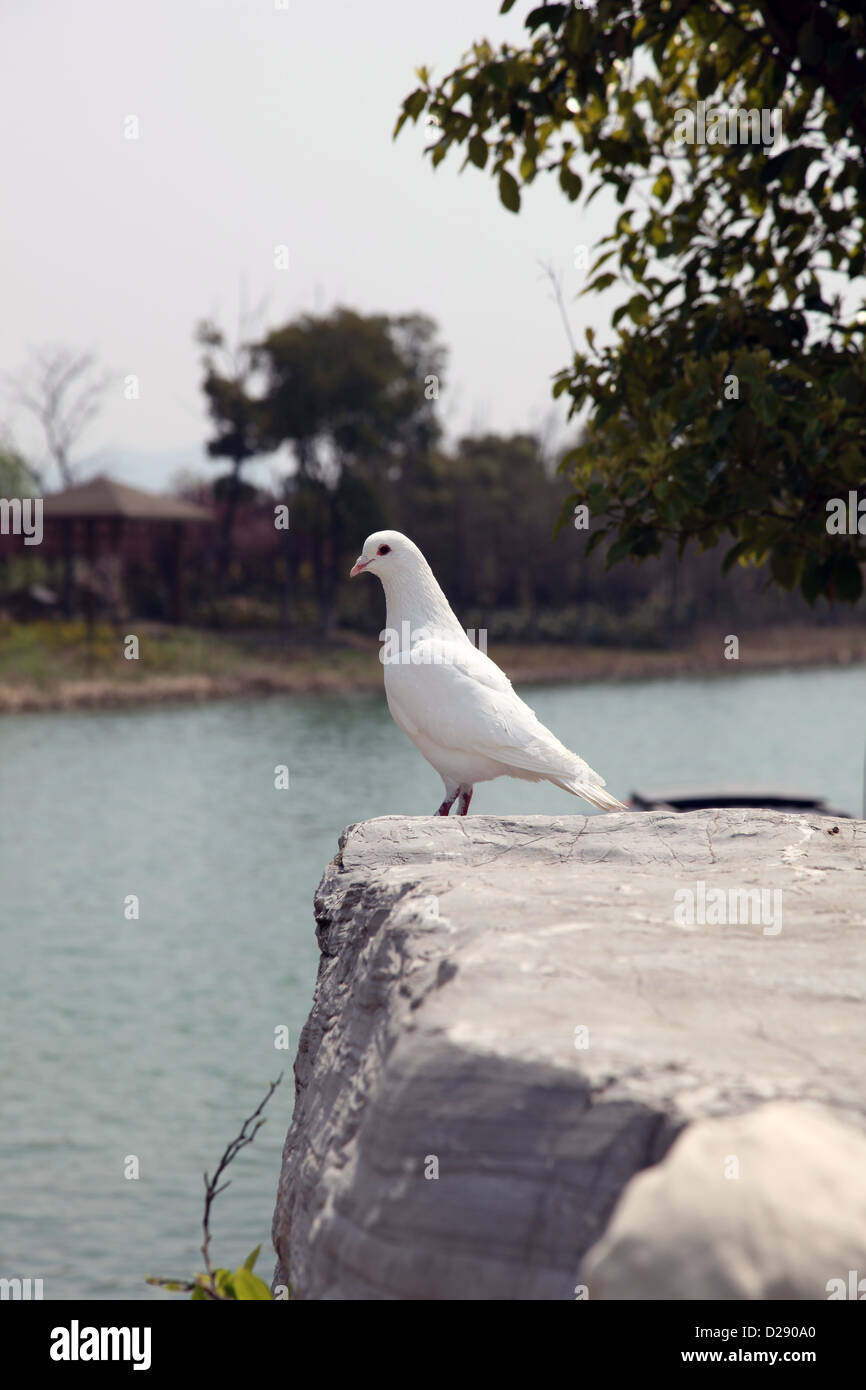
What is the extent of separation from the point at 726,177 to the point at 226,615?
52.4 metres

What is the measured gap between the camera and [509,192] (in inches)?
247

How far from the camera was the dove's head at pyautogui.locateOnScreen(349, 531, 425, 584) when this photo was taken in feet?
16.5

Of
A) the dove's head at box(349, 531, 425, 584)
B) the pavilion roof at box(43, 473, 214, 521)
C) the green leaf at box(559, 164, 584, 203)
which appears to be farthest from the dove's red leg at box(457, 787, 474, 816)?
the pavilion roof at box(43, 473, 214, 521)

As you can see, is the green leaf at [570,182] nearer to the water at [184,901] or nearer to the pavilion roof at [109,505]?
the water at [184,901]

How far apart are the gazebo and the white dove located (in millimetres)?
46064

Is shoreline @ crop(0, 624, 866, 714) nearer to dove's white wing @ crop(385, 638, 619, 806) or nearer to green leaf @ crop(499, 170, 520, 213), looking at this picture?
green leaf @ crop(499, 170, 520, 213)

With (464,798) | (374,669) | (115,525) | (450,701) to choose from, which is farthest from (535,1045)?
(115,525)

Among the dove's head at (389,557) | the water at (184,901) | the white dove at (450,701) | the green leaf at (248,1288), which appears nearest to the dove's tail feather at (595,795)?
the white dove at (450,701)

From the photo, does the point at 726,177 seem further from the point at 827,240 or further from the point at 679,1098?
the point at 679,1098

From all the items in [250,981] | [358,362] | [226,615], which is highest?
[358,362]

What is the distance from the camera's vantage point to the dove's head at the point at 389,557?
5.02m

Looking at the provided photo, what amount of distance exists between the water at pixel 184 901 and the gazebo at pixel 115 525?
9.96 meters

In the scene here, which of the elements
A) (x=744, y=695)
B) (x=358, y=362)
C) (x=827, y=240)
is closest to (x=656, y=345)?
(x=827, y=240)
